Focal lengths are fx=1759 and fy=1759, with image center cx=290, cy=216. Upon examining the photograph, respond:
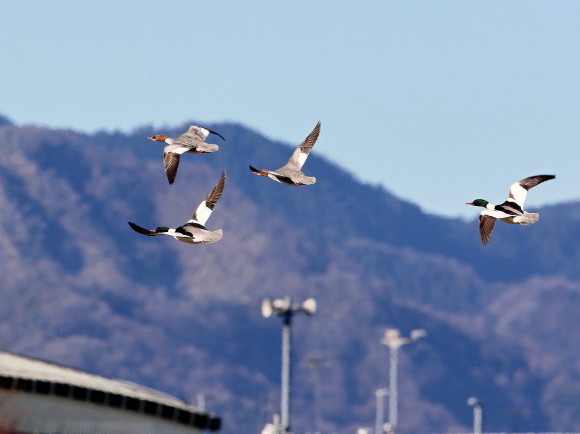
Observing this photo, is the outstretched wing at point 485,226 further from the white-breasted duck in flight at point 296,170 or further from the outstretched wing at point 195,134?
the outstretched wing at point 195,134

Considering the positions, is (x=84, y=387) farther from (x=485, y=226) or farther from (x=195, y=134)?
(x=485, y=226)

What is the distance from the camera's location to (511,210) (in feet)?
90.1

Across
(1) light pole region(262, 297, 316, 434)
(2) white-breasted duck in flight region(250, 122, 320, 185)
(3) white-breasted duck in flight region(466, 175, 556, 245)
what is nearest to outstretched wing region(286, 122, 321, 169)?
(2) white-breasted duck in flight region(250, 122, 320, 185)

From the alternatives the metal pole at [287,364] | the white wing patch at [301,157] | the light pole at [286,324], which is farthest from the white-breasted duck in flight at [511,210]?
the metal pole at [287,364]

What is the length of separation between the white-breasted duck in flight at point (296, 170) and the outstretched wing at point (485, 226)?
2.67m

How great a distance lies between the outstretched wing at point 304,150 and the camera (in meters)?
28.3

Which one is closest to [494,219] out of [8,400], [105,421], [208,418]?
[8,400]

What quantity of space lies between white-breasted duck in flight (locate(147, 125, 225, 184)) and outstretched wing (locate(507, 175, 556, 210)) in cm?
472

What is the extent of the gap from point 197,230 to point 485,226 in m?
4.49

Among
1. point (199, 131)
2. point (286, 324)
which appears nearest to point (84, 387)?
point (286, 324)

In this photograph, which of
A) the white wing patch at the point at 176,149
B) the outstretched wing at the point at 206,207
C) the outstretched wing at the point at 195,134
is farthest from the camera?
the outstretched wing at the point at 195,134

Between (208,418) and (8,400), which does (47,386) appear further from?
(208,418)

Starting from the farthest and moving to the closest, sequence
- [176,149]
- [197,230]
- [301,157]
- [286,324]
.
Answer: [286,324], [301,157], [176,149], [197,230]

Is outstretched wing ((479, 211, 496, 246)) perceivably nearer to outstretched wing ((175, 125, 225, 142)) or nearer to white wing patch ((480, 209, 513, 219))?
white wing patch ((480, 209, 513, 219))
